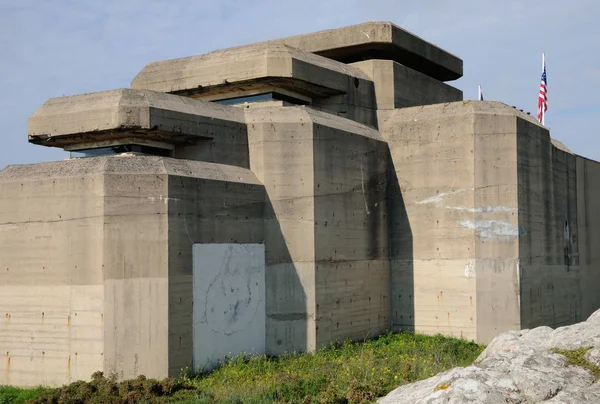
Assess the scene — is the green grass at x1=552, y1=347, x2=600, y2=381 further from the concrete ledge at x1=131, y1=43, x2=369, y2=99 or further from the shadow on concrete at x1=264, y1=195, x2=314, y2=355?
the concrete ledge at x1=131, y1=43, x2=369, y2=99

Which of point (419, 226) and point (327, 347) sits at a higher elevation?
point (419, 226)

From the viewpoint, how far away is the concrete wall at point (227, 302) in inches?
536

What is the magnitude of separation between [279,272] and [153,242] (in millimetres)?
3156

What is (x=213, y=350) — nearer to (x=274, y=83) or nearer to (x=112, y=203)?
(x=112, y=203)

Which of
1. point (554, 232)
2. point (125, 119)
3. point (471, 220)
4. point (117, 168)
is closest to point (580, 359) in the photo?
point (117, 168)

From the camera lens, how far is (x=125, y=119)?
1401 cm


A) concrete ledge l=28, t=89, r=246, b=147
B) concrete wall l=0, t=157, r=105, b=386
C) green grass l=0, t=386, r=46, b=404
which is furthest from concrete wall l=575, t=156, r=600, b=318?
green grass l=0, t=386, r=46, b=404

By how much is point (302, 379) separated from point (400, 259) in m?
6.84

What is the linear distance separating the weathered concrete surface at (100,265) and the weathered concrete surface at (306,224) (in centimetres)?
177

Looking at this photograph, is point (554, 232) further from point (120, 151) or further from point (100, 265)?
point (100, 265)

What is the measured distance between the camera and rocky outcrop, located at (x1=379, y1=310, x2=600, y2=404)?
5.86 metres

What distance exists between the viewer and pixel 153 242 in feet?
42.7

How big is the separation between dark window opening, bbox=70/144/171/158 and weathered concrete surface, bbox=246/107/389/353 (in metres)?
1.88

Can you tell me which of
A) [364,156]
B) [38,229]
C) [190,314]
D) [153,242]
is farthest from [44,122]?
[364,156]
